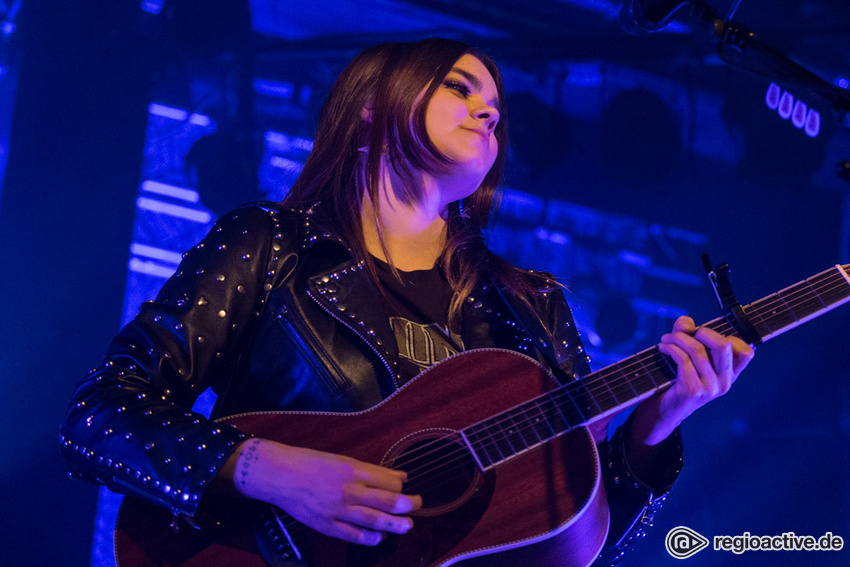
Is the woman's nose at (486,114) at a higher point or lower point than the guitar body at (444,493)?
higher

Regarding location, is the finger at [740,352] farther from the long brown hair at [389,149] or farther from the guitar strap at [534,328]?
the long brown hair at [389,149]

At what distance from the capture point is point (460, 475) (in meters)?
1.37

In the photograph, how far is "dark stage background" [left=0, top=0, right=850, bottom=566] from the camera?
263cm

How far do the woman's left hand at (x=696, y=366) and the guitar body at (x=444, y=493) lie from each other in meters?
0.28

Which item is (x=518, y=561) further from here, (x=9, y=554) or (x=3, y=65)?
(x=3, y=65)

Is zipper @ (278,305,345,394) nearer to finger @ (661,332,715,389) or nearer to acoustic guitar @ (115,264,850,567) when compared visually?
acoustic guitar @ (115,264,850,567)

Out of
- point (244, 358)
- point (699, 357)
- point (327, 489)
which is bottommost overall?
point (244, 358)

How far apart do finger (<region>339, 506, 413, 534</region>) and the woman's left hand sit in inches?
29.2

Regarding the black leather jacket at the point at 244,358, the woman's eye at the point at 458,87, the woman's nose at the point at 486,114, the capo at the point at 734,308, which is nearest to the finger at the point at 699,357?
the capo at the point at 734,308

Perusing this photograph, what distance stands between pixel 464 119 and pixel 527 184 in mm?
1607

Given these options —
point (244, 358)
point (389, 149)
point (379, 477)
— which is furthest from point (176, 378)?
point (389, 149)

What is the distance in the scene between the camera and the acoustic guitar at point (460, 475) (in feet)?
4.24

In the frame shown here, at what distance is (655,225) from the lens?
3.42 metres

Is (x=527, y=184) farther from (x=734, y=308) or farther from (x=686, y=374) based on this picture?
(x=686, y=374)
